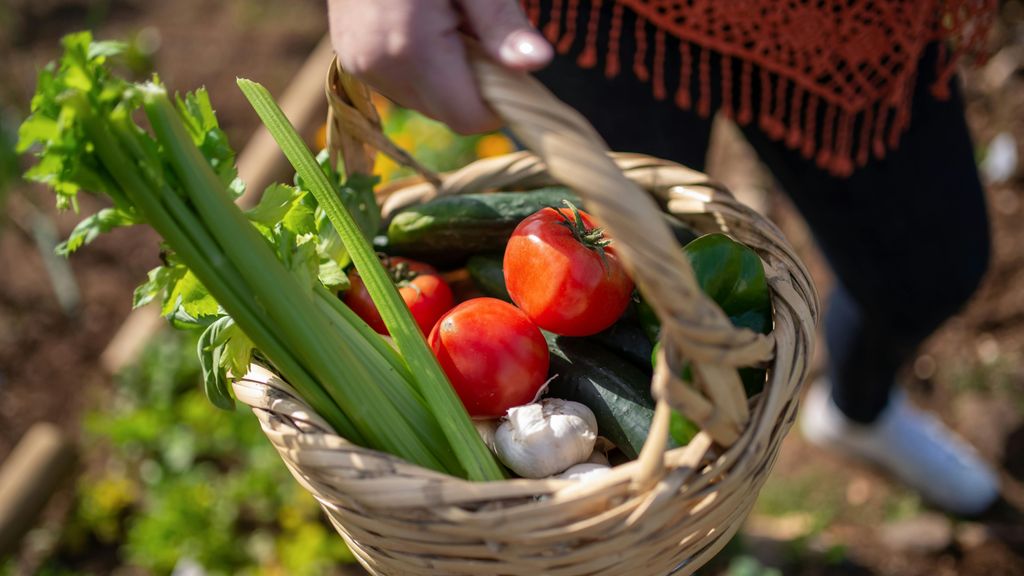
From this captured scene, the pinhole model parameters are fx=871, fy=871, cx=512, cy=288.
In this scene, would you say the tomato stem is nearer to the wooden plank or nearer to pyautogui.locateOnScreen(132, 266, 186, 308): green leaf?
pyautogui.locateOnScreen(132, 266, 186, 308): green leaf

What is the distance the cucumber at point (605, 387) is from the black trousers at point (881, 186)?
479mm

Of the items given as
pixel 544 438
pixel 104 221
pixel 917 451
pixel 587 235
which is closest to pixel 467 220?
pixel 587 235

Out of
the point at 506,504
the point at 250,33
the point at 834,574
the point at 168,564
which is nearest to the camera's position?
the point at 506,504

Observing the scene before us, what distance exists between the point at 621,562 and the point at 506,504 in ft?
0.48

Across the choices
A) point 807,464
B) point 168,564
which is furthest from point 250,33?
point 807,464

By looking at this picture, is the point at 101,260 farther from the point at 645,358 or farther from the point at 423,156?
the point at 645,358

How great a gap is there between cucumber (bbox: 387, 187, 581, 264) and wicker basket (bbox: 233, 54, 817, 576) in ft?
1.40

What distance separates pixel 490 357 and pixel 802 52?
2.50 ft

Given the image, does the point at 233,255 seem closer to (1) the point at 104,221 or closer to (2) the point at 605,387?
(1) the point at 104,221

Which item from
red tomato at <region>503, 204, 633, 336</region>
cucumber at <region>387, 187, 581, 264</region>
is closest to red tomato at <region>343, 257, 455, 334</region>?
cucumber at <region>387, 187, 581, 264</region>

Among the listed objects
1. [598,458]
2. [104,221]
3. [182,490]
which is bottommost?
[182,490]

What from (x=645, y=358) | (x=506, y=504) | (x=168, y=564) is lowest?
(x=168, y=564)

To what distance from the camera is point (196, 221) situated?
1.04 metres

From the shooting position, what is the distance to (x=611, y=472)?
3.19 ft
